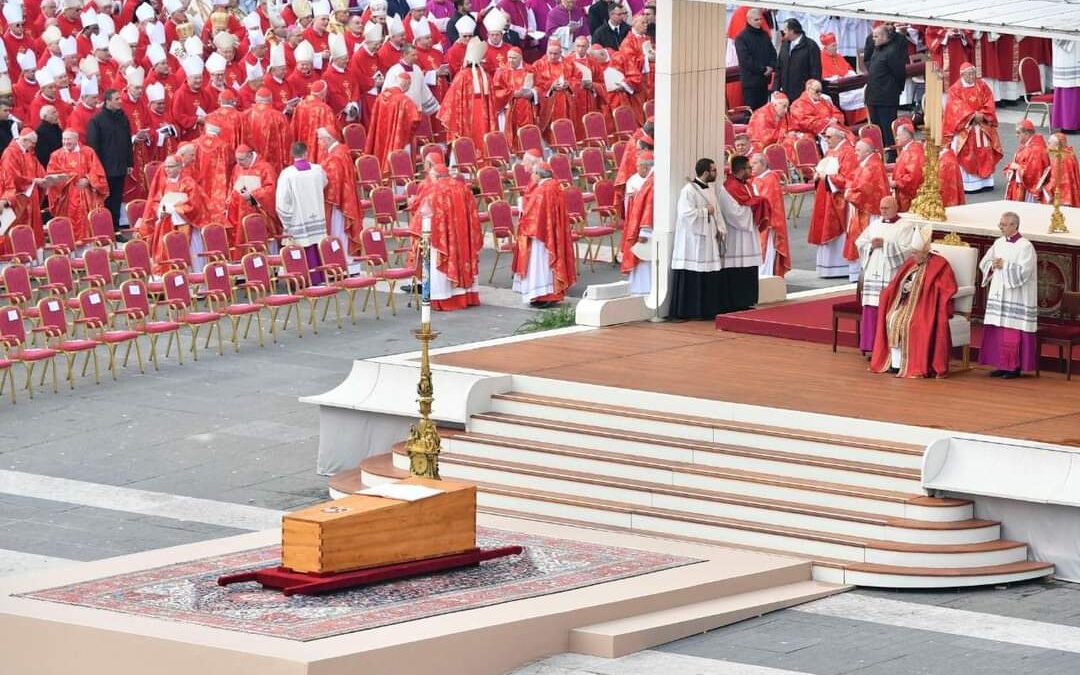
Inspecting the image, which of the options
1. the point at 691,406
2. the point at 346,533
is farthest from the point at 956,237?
the point at 346,533

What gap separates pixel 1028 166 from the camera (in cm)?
2644

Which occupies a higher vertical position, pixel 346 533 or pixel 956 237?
pixel 956 237

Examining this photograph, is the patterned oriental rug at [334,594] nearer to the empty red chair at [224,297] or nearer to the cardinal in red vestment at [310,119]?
the empty red chair at [224,297]

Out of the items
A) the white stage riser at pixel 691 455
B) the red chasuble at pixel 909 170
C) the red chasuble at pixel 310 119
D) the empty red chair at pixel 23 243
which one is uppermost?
the red chasuble at pixel 310 119

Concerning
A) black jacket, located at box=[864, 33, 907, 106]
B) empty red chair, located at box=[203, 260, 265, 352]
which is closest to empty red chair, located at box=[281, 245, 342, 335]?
empty red chair, located at box=[203, 260, 265, 352]

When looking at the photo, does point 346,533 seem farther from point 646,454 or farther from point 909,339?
point 909,339

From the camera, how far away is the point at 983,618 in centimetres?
1620

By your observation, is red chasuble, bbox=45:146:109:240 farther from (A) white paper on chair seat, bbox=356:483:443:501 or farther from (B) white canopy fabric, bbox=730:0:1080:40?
(A) white paper on chair seat, bbox=356:483:443:501

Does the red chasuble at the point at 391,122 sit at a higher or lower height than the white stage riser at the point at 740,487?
higher

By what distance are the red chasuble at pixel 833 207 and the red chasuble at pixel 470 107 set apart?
556 cm

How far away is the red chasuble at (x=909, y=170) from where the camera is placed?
26.2 metres

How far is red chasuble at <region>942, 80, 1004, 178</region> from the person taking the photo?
28969mm

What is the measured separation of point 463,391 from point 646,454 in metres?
1.68

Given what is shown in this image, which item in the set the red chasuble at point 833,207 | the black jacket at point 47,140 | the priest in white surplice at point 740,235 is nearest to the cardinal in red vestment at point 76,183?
the black jacket at point 47,140
